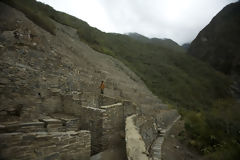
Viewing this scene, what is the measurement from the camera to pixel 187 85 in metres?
28.5

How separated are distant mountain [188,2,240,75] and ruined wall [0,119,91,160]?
150 feet

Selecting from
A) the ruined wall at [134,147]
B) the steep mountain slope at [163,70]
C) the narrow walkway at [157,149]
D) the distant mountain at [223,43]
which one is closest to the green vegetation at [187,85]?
the steep mountain slope at [163,70]

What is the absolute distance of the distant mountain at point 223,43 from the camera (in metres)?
42.7

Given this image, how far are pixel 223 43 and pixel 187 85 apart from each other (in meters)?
27.6

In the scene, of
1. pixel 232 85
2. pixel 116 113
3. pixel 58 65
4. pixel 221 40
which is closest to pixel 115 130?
pixel 116 113

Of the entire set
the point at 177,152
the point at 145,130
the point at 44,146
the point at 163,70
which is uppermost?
the point at 163,70

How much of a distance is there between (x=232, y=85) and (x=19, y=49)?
42.5 m

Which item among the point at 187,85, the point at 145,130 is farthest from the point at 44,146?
the point at 187,85

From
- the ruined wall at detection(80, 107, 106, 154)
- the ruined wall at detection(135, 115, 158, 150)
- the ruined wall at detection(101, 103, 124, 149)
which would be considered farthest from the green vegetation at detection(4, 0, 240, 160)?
the ruined wall at detection(80, 107, 106, 154)

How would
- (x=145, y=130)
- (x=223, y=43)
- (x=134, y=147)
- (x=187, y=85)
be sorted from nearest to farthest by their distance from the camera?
(x=134, y=147) → (x=145, y=130) → (x=187, y=85) → (x=223, y=43)

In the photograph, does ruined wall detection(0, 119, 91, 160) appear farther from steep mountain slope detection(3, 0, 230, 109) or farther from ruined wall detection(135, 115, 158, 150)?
steep mountain slope detection(3, 0, 230, 109)

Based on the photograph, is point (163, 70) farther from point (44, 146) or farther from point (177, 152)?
point (44, 146)

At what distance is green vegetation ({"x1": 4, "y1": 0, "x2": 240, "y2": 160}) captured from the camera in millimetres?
9297

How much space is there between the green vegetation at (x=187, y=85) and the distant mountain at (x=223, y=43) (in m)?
7.23
